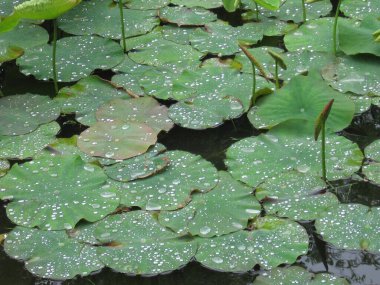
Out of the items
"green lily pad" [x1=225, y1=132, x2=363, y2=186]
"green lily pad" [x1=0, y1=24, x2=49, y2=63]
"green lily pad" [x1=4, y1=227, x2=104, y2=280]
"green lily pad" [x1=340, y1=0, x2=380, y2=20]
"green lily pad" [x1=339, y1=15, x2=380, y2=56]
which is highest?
"green lily pad" [x1=339, y1=15, x2=380, y2=56]

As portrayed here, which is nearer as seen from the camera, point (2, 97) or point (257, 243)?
point (257, 243)

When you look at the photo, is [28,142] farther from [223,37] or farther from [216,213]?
[223,37]

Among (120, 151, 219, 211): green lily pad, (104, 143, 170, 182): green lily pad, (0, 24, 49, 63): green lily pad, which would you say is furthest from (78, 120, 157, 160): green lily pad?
(0, 24, 49, 63): green lily pad

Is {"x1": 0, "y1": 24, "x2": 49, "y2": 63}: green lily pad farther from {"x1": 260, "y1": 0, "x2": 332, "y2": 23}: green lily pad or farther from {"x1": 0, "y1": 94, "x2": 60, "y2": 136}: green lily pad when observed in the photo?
{"x1": 260, "y1": 0, "x2": 332, "y2": 23}: green lily pad

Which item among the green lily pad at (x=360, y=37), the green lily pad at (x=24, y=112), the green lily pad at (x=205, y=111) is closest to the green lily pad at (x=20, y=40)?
the green lily pad at (x=24, y=112)

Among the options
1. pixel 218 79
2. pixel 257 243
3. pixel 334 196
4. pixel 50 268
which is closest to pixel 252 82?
pixel 218 79

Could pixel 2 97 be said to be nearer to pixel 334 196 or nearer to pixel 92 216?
pixel 92 216

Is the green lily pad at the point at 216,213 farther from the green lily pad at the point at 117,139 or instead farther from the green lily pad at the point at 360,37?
the green lily pad at the point at 360,37
